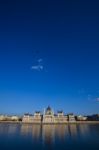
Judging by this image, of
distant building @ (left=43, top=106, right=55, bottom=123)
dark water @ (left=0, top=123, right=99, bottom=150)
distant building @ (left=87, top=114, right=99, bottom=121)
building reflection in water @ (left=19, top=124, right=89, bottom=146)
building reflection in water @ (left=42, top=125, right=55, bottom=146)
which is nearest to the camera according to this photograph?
dark water @ (left=0, top=123, right=99, bottom=150)

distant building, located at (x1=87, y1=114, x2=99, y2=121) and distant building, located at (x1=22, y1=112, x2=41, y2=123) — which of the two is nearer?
distant building, located at (x1=22, y1=112, x2=41, y2=123)

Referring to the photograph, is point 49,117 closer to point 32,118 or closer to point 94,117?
point 32,118

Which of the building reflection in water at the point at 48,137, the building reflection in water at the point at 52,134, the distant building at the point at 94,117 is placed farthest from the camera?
the distant building at the point at 94,117

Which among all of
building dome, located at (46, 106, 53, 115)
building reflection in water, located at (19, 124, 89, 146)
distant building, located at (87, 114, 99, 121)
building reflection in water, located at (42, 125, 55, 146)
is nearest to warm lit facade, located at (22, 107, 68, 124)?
building dome, located at (46, 106, 53, 115)

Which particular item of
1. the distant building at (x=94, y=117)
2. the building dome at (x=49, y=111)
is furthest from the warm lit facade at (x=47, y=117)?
the distant building at (x=94, y=117)

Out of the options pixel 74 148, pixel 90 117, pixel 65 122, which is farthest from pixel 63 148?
pixel 90 117

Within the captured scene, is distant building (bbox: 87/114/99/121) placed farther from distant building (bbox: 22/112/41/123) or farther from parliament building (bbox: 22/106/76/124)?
distant building (bbox: 22/112/41/123)

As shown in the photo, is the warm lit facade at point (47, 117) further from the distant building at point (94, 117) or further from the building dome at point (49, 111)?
the distant building at point (94, 117)

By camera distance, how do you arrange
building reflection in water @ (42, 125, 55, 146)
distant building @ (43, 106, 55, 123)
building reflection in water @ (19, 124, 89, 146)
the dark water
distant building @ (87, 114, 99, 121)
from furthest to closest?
distant building @ (87, 114, 99, 121) → distant building @ (43, 106, 55, 123) → building reflection in water @ (19, 124, 89, 146) → building reflection in water @ (42, 125, 55, 146) → the dark water

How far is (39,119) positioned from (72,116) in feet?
76.0

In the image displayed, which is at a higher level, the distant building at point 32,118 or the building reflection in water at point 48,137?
the distant building at point 32,118

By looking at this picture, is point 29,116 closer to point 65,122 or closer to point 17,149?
point 65,122

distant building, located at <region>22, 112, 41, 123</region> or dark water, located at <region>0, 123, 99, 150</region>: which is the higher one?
distant building, located at <region>22, 112, 41, 123</region>

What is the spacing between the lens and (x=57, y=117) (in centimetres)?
13225
